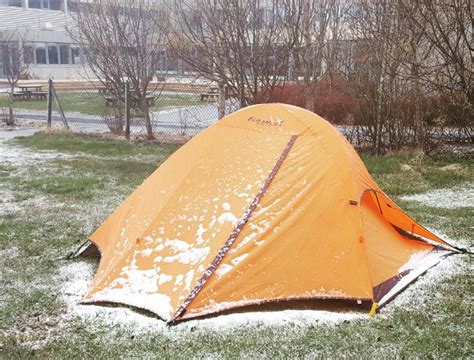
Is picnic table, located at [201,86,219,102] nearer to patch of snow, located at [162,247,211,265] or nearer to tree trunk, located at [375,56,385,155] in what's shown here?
tree trunk, located at [375,56,385,155]

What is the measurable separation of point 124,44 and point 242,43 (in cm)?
395

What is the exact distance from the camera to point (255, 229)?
4.27 m

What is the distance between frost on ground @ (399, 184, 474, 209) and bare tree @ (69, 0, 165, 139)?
7.52m

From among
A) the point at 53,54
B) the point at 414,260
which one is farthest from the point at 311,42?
the point at 53,54

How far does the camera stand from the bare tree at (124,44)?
13.6 m

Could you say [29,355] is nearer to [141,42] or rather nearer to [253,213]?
[253,213]

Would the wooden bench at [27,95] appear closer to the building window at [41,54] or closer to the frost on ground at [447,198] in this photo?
the building window at [41,54]

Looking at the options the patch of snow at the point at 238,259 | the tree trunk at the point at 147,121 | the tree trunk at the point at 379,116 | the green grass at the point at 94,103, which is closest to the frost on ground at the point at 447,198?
the tree trunk at the point at 379,116

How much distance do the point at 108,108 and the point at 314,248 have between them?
11.4 meters

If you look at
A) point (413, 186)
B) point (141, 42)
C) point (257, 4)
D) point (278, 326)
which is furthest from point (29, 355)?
point (141, 42)

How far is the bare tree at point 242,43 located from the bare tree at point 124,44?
2.15 m

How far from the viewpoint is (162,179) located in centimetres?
502

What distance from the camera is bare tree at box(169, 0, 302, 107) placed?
11.1 metres

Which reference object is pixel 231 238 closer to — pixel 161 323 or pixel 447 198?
pixel 161 323
